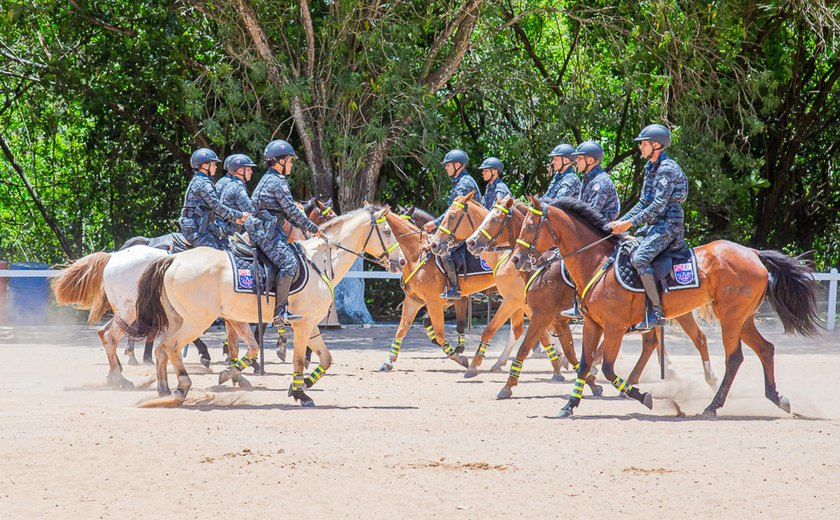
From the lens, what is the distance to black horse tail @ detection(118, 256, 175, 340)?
1084 centimetres

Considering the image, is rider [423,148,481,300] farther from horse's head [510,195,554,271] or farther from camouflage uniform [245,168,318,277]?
horse's head [510,195,554,271]

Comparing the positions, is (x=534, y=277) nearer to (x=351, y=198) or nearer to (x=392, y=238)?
(x=392, y=238)

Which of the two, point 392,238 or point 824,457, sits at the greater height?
point 392,238

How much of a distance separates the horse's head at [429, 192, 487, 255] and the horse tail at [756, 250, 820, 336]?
3.86 m

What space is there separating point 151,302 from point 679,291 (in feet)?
17.6

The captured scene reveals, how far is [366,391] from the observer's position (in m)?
12.1

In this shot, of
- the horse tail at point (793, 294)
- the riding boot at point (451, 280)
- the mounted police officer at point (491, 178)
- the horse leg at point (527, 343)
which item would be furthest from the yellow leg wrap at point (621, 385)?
the mounted police officer at point (491, 178)

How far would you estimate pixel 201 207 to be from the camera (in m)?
12.8

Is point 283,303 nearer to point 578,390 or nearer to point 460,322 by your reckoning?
point 578,390

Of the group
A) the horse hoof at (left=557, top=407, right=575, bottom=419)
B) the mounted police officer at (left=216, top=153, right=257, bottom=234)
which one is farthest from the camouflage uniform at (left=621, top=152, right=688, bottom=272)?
the mounted police officer at (left=216, top=153, right=257, bottom=234)

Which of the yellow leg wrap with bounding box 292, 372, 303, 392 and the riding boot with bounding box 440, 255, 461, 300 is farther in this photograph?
the riding boot with bounding box 440, 255, 461, 300

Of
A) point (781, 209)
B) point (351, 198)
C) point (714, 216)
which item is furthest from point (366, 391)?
point (781, 209)

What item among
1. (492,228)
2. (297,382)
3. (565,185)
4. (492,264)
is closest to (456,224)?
(492,264)

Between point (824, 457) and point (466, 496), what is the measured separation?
3.07 m
